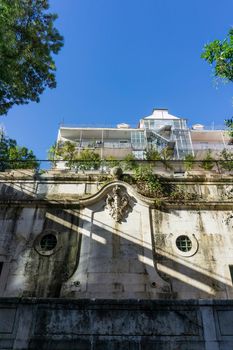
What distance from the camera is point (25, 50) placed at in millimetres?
13844

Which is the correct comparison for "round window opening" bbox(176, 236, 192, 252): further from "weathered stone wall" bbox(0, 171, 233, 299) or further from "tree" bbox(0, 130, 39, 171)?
"tree" bbox(0, 130, 39, 171)

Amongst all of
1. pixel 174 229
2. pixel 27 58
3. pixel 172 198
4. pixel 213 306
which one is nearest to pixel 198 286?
pixel 174 229

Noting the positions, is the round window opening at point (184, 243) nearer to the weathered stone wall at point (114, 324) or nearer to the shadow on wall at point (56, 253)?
the shadow on wall at point (56, 253)

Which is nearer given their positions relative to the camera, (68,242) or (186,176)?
(68,242)

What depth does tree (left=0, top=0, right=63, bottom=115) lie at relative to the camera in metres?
12.5

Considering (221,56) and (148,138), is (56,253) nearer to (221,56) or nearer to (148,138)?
(221,56)

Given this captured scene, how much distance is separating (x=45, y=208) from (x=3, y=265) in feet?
9.05

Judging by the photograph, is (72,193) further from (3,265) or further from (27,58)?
(27,58)

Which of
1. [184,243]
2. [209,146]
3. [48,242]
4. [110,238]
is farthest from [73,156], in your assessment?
[209,146]

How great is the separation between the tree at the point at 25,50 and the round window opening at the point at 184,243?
1007cm

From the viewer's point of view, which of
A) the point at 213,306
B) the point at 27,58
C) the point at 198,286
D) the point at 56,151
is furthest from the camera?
the point at 56,151

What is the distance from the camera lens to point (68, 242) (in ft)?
38.0

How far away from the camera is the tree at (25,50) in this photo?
40.9ft

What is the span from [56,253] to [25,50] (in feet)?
31.7
